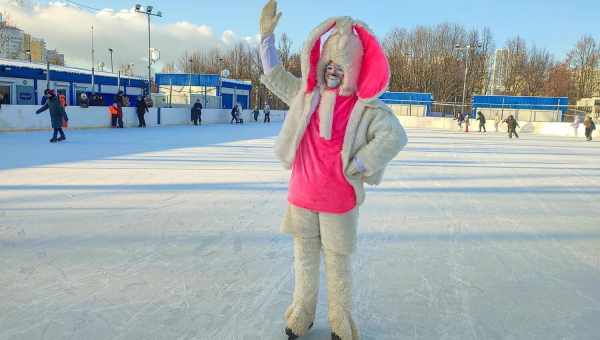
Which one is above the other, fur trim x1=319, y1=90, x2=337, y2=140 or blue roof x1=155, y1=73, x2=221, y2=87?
blue roof x1=155, y1=73, x2=221, y2=87

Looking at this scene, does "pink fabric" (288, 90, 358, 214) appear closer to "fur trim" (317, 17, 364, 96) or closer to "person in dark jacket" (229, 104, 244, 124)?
"fur trim" (317, 17, 364, 96)

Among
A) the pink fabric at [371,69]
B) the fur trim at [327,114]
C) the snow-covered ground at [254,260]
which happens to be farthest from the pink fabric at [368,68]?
the snow-covered ground at [254,260]

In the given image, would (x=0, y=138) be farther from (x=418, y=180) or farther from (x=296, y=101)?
(x=296, y=101)

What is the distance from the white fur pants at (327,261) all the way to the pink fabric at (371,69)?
0.54 metres

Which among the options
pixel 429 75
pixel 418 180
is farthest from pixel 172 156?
pixel 429 75

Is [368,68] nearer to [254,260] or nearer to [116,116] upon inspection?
[254,260]

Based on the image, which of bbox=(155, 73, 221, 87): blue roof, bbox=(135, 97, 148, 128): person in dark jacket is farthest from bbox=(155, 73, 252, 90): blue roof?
bbox=(135, 97, 148, 128): person in dark jacket

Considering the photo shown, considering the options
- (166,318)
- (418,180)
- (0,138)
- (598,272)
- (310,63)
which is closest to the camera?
(310,63)

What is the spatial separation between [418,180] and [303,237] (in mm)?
5397

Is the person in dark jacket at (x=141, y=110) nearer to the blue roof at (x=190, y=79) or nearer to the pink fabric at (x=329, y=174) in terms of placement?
the blue roof at (x=190, y=79)

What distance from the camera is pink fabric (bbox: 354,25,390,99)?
6.41 feet

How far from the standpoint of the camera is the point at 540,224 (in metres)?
4.57

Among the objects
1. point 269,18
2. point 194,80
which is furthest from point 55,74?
point 269,18

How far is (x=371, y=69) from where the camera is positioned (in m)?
2.00
